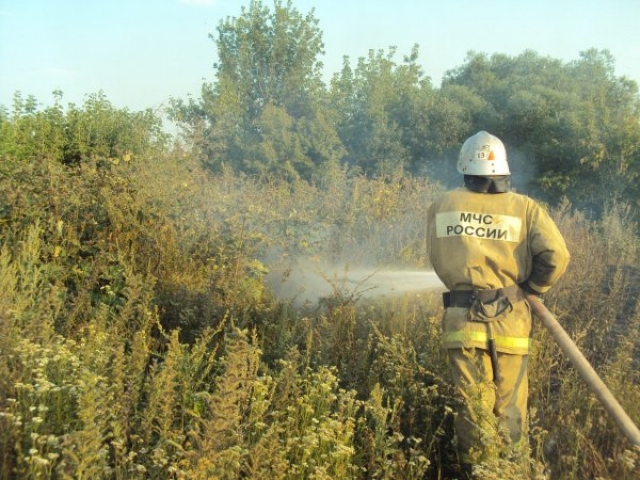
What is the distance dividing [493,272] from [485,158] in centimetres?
65

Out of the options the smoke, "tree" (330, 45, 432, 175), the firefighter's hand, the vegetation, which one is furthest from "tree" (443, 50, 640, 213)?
the firefighter's hand

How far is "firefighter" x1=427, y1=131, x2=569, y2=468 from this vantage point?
12.1 ft

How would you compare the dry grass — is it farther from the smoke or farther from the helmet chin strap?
the helmet chin strap

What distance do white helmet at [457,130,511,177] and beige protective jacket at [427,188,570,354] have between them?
14cm

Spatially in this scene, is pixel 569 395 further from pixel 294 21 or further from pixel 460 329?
pixel 294 21

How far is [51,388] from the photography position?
3.38 metres

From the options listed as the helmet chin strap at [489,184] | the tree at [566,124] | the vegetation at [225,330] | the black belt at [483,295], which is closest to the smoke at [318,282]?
the vegetation at [225,330]

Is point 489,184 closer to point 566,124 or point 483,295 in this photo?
point 483,295

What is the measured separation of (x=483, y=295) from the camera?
3730 mm

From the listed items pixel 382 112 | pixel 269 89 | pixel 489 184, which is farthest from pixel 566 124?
pixel 489 184

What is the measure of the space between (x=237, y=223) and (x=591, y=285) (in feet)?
10.8

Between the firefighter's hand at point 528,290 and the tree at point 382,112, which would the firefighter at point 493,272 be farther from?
the tree at point 382,112

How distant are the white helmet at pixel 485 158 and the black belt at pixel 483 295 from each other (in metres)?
0.66

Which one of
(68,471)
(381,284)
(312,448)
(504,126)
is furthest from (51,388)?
(504,126)
